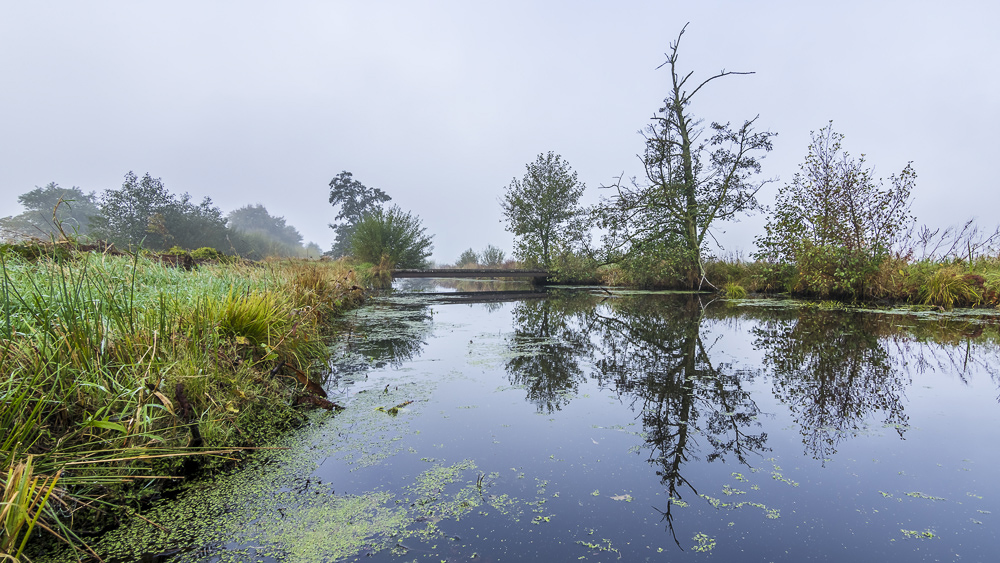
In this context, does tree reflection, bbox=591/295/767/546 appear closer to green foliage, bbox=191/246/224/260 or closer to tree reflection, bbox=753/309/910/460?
tree reflection, bbox=753/309/910/460

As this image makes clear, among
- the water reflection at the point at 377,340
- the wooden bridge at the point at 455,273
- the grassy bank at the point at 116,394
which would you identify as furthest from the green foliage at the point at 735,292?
the grassy bank at the point at 116,394

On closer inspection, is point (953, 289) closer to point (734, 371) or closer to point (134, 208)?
point (734, 371)

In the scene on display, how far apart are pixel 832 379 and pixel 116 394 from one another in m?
4.22

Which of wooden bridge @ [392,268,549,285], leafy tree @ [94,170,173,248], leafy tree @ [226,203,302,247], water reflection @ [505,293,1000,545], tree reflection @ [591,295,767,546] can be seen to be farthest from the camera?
leafy tree @ [226,203,302,247]

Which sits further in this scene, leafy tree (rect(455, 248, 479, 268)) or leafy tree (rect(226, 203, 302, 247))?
leafy tree (rect(226, 203, 302, 247))

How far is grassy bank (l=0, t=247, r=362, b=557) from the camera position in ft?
4.38

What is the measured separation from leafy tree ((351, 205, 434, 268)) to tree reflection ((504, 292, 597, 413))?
9.11m

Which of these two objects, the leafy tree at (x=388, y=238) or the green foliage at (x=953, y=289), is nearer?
the green foliage at (x=953, y=289)

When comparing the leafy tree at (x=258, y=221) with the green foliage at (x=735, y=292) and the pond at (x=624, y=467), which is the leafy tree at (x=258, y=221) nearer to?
the green foliage at (x=735, y=292)

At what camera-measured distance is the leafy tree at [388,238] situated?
14.4 meters

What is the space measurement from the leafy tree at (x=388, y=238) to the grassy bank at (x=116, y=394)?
11.5 meters

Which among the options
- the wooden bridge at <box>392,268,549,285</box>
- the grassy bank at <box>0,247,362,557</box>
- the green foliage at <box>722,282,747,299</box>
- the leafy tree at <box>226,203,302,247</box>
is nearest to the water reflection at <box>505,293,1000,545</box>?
the grassy bank at <box>0,247,362,557</box>

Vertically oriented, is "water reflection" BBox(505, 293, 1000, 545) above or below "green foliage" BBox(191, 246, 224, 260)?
below

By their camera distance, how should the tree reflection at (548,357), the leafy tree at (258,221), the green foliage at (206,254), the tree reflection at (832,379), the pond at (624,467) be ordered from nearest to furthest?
the pond at (624,467)
the tree reflection at (832,379)
the tree reflection at (548,357)
the green foliage at (206,254)
the leafy tree at (258,221)
